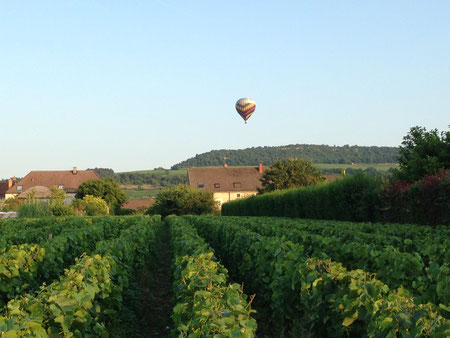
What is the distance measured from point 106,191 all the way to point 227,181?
901 inches

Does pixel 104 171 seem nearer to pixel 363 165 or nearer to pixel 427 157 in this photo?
pixel 363 165

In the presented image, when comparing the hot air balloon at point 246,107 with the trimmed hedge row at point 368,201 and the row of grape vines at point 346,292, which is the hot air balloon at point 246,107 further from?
the row of grape vines at point 346,292

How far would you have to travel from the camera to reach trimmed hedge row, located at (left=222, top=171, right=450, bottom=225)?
18.5 meters

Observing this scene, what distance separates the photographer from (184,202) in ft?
237

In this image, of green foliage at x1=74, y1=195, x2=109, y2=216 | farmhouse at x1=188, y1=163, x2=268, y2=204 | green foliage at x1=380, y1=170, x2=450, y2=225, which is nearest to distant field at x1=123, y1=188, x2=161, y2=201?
farmhouse at x1=188, y1=163, x2=268, y2=204

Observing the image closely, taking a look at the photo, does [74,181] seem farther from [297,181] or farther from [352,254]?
[352,254]

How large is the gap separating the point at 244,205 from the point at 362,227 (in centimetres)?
Answer: 3705

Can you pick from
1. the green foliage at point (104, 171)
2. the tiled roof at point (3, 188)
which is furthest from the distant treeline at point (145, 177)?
the tiled roof at point (3, 188)

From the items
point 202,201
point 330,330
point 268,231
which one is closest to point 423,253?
point 330,330

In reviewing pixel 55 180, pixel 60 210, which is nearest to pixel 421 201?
pixel 60 210

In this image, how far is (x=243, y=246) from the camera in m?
12.5

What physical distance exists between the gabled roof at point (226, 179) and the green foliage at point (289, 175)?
25920 millimetres

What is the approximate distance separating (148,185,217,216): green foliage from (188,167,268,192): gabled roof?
21.3 meters

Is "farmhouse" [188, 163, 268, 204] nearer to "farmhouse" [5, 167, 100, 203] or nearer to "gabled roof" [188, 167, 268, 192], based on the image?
"gabled roof" [188, 167, 268, 192]
